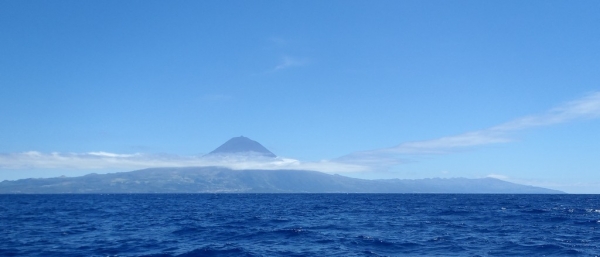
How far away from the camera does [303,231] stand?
40.7 metres

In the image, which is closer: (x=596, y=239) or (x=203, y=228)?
(x=596, y=239)

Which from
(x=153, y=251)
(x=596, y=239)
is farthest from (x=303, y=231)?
(x=596, y=239)

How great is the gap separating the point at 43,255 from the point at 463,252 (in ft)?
86.3

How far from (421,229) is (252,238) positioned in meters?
16.5

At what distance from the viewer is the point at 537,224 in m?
47.9

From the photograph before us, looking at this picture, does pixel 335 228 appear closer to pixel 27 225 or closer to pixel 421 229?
pixel 421 229

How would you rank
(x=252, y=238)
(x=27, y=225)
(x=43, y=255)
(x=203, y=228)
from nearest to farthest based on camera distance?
(x=43, y=255), (x=252, y=238), (x=203, y=228), (x=27, y=225)

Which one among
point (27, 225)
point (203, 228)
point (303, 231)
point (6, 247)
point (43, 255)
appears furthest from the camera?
point (27, 225)

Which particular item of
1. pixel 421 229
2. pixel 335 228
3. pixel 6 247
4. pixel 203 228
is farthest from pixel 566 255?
pixel 6 247

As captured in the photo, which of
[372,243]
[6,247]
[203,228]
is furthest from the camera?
[203,228]

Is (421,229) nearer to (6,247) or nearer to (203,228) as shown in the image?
(203,228)

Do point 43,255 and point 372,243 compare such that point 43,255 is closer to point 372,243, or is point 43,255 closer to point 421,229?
point 372,243

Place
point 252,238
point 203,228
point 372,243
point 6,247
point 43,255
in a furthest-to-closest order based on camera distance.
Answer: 1. point 203,228
2. point 252,238
3. point 372,243
4. point 6,247
5. point 43,255

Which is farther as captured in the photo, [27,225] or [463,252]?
[27,225]
